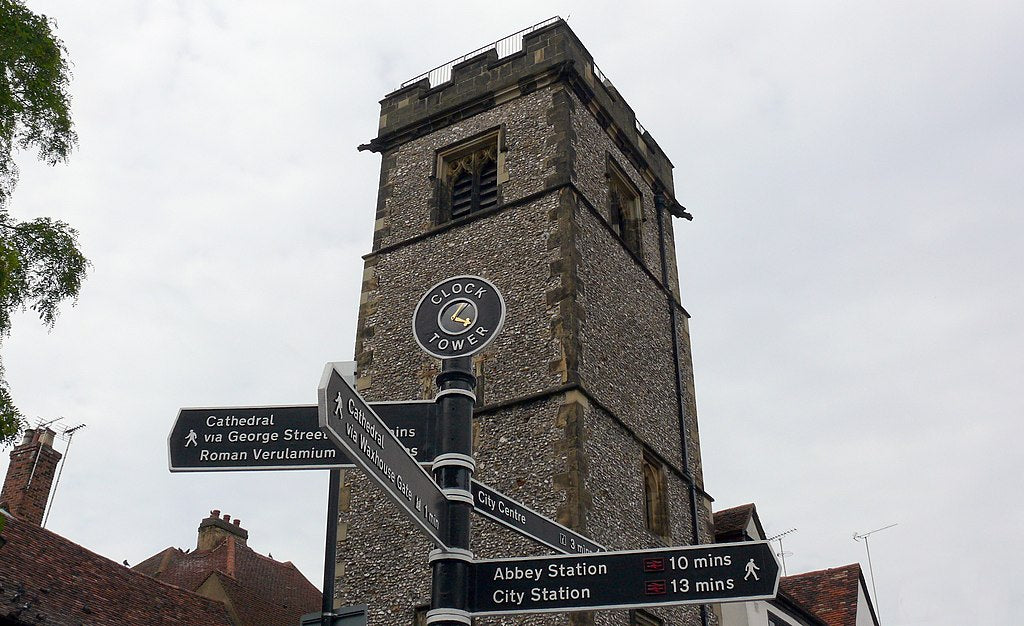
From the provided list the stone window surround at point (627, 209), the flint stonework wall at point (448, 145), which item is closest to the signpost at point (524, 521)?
the flint stonework wall at point (448, 145)

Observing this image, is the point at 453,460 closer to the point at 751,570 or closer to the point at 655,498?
the point at 751,570

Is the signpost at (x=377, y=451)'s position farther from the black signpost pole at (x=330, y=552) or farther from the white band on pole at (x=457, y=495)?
the black signpost pole at (x=330, y=552)

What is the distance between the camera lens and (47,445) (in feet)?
62.4

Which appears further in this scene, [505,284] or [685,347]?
[685,347]

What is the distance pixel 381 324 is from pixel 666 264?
582 cm

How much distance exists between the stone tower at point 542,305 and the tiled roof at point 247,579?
778cm

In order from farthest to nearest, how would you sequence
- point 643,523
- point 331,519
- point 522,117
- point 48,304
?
point 522,117, point 643,523, point 48,304, point 331,519

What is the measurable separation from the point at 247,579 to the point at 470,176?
35.9 ft

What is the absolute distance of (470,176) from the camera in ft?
58.0

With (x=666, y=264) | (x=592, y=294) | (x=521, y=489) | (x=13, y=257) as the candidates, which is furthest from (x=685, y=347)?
(x=13, y=257)

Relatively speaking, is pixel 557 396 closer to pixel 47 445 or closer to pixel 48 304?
pixel 48 304

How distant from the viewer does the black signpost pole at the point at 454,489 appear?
4.35 m

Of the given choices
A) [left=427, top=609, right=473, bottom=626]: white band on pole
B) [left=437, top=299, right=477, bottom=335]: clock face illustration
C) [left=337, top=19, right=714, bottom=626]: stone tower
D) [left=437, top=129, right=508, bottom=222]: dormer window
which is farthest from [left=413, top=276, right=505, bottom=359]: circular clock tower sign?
[left=437, top=129, right=508, bottom=222]: dormer window

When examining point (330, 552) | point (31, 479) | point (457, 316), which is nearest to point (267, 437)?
point (330, 552)
